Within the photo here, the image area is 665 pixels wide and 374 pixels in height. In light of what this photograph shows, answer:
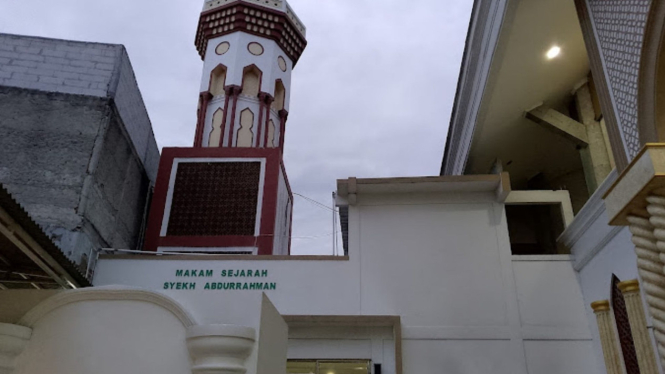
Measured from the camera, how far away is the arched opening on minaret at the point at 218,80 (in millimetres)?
14101

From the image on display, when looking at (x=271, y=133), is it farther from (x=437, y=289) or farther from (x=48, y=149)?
(x=437, y=289)

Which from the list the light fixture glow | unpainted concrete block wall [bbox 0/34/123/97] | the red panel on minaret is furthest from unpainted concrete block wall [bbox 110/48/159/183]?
the light fixture glow

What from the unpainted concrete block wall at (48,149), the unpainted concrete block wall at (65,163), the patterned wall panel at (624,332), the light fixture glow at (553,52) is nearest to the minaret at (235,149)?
the unpainted concrete block wall at (65,163)

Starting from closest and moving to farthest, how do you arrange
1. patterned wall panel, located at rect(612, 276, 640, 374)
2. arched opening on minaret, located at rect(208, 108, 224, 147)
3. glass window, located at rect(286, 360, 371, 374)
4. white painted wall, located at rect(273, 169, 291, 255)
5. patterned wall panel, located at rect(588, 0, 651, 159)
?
patterned wall panel, located at rect(588, 0, 651, 159)
patterned wall panel, located at rect(612, 276, 640, 374)
glass window, located at rect(286, 360, 371, 374)
white painted wall, located at rect(273, 169, 291, 255)
arched opening on minaret, located at rect(208, 108, 224, 147)

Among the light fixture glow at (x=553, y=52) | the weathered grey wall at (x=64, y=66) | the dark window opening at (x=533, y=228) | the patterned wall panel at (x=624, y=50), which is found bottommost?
the patterned wall panel at (x=624, y=50)

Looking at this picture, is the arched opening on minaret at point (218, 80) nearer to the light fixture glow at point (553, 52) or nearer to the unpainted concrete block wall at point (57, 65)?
the unpainted concrete block wall at point (57, 65)

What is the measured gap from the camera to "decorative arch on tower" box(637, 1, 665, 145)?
462 cm

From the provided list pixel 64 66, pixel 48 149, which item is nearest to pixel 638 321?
pixel 48 149

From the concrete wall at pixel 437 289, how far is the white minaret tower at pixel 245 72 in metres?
5.13

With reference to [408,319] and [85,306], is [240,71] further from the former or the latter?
[85,306]

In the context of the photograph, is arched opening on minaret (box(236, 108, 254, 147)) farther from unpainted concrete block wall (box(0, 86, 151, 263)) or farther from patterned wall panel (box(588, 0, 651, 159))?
patterned wall panel (box(588, 0, 651, 159))

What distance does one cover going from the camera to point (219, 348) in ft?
10.1

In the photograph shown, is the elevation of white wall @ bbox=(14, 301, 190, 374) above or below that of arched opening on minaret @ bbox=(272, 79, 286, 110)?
below

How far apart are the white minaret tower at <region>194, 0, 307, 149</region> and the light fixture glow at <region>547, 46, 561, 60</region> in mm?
7376
